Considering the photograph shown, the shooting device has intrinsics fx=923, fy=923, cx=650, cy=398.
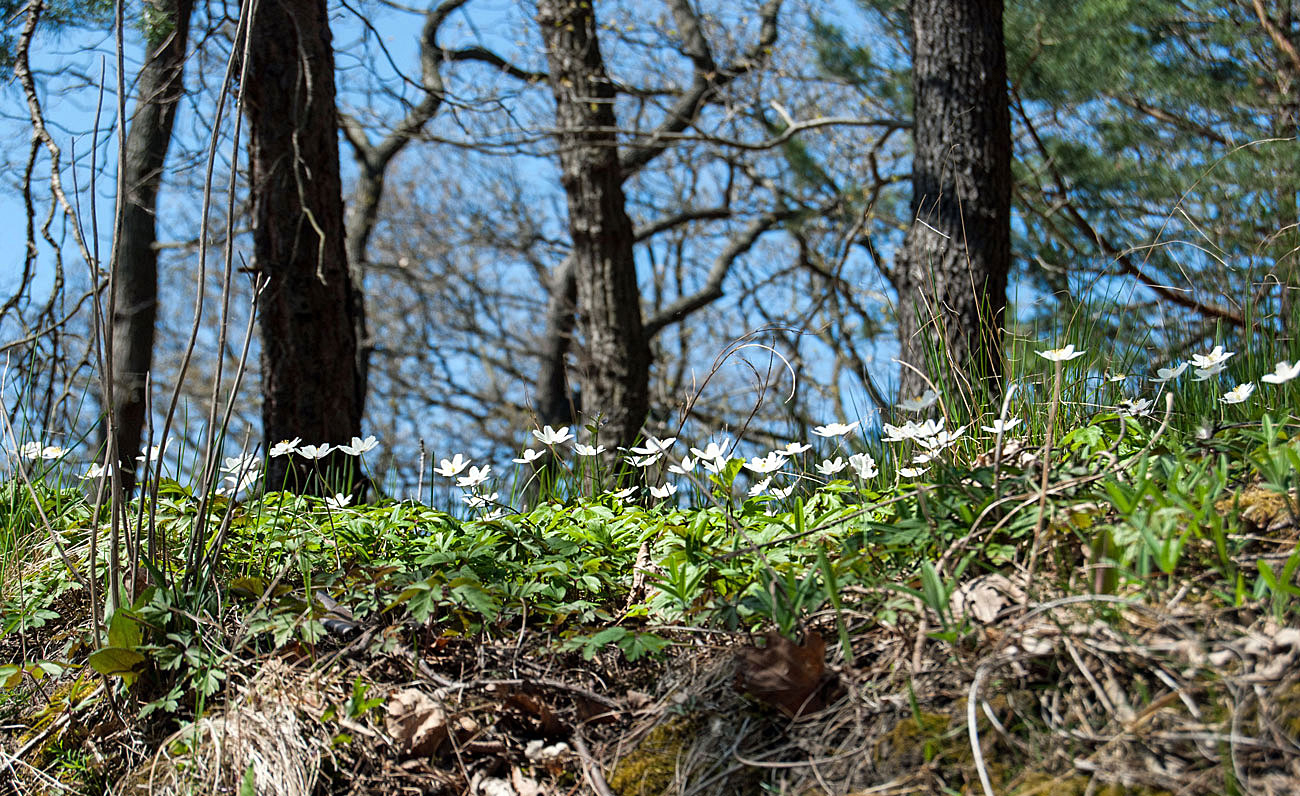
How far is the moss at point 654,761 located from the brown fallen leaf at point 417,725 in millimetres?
320

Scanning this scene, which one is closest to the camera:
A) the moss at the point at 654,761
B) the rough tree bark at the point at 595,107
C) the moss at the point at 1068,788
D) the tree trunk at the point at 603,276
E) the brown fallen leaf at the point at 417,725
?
the moss at the point at 1068,788

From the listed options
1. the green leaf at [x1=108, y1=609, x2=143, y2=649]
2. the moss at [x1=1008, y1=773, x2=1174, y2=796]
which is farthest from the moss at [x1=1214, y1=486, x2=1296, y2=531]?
the green leaf at [x1=108, y1=609, x2=143, y2=649]

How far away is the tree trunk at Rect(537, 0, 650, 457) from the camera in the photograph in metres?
6.33

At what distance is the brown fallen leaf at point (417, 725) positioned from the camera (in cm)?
159

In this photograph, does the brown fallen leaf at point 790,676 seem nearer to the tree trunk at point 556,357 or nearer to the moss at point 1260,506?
the moss at point 1260,506

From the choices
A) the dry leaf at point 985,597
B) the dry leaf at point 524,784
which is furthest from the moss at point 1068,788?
the dry leaf at point 524,784

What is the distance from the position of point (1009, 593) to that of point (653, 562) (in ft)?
2.36

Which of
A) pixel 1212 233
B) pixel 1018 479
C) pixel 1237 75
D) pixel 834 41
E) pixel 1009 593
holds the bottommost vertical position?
pixel 1009 593

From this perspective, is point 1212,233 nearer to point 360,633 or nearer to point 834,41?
point 834,41

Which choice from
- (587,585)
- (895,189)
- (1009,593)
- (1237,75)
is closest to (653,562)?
(587,585)

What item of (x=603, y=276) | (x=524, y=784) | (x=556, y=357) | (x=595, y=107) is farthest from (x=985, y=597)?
(x=556, y=357)

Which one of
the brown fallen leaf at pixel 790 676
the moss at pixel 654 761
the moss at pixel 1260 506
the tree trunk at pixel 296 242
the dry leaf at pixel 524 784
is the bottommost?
the dry leaf at pixel 524 784

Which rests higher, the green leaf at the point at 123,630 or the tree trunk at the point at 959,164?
the tree trunk at the point at 959,164

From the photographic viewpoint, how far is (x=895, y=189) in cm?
875
